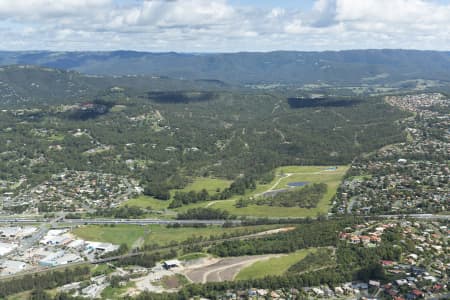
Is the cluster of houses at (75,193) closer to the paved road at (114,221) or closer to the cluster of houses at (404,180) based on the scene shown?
the paved road at (114,221)

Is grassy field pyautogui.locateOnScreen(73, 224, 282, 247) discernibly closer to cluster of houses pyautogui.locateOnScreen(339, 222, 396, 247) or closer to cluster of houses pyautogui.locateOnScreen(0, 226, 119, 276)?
cluster of houses pyautogui.locateOnScreen(0, 226, 119, 276)

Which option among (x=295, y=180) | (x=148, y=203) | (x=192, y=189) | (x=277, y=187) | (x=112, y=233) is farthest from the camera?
(x=295, y=180)

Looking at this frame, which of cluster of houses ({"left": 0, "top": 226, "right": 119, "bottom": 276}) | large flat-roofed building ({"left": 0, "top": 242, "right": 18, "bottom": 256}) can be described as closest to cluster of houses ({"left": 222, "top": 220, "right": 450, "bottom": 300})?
cluster of houses ({"left": 0, "top": 226, "right": 119, "bottom": 276})

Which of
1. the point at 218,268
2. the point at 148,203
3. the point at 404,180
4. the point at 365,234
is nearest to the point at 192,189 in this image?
the point at 148,203

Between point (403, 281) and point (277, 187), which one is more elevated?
point (403, 281)

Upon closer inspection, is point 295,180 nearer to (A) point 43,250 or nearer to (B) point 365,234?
(B) point 365,234
